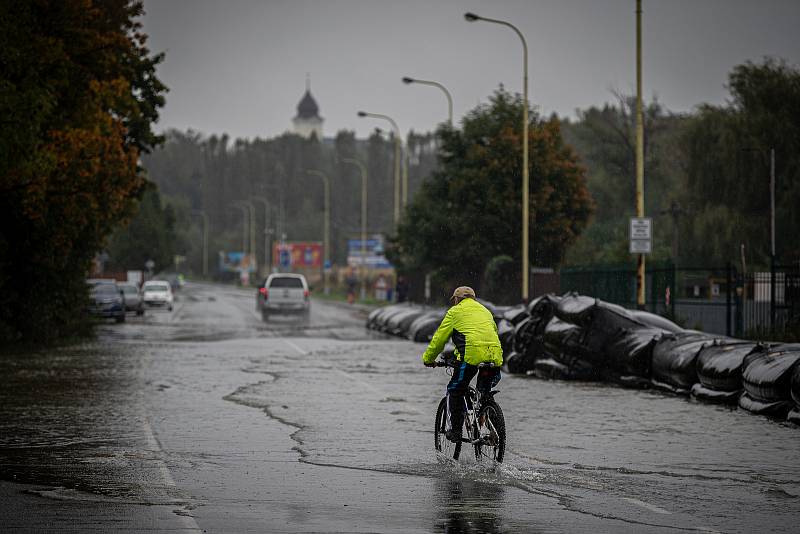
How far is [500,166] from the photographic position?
49094mm

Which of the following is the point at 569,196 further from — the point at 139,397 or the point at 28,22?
the point at 139,397

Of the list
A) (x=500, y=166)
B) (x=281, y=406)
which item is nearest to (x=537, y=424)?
(x=281, y=406)

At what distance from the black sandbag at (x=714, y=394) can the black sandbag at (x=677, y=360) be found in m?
0.46

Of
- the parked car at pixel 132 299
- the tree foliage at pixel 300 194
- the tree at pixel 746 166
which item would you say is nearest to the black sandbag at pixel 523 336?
the tree at pixel 746 166

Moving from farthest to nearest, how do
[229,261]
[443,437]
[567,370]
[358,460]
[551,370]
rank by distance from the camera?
[229,261], [551,370], [567,370], [443,437], [358,460]

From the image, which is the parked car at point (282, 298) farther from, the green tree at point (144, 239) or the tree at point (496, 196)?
the green tree at point (144, 239)

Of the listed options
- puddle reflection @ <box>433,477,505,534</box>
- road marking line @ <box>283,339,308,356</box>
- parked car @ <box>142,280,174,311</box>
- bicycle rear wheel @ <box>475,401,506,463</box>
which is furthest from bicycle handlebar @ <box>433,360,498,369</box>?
parked car @ <box>142,280,174,311</box>

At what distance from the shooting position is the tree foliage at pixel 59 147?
25625 millimetres

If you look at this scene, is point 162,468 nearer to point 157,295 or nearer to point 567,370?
point 567,370

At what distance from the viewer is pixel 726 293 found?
31688 millimetres

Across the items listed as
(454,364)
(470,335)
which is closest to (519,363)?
(454,364)

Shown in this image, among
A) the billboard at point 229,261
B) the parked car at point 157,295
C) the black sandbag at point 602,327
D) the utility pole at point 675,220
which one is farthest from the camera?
the billboard at point 229,261

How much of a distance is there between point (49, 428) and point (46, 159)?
536 inches

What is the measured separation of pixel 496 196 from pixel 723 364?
31012 mm
